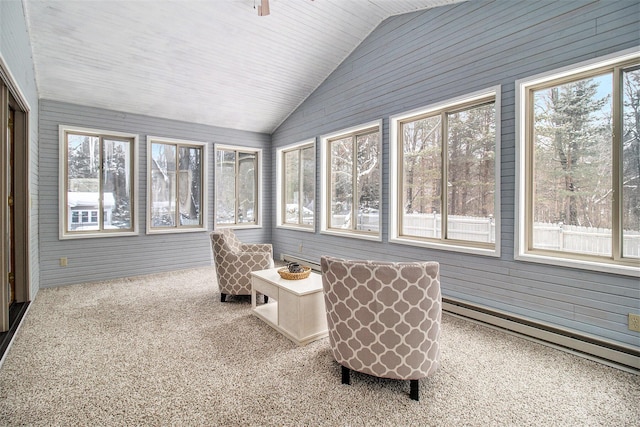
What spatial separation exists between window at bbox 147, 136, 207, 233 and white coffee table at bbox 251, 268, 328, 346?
3.33 metres

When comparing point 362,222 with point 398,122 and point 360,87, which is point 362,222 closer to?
point 398,122

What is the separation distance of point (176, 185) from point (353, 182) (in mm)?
3249

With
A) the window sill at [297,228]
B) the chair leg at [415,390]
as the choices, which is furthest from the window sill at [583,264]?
the window sill at [297,228]

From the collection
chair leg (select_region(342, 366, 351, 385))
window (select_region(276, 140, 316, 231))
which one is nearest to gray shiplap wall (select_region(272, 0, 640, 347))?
window (select_region(276, 140, 316, 231))

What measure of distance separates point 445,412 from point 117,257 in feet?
16.8

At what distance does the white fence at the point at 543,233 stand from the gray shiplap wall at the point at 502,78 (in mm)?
227

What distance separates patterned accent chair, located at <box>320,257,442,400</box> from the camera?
183 centimetres

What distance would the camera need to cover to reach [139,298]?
3.97 m

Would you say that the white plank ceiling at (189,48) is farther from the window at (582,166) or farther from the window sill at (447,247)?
the window sill at (447,247)

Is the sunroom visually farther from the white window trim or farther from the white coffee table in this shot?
the white coffee table

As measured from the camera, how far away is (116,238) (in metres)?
5.00

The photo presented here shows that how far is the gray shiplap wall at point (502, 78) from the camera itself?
2.41 metres

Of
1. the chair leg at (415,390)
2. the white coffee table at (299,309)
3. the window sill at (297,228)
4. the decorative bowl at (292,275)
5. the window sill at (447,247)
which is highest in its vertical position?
the window sill at (297,228)

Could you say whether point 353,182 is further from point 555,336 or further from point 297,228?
point 555,336
